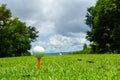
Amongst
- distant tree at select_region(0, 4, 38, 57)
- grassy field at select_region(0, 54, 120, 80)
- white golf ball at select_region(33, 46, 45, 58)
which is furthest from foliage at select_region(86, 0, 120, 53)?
white golf ball at select_region(33, 46, 45, 58)

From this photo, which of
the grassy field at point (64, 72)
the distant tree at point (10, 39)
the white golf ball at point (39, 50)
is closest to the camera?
the grassy field at point (64, 72)

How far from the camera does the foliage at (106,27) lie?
2534 inches

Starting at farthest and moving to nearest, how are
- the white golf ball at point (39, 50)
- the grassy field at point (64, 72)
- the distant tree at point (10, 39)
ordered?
the distant tree at point (10, 39) < the white golf ball at point (39, 50) < the grassy field at point (64, 72)

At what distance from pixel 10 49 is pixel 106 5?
18443mm

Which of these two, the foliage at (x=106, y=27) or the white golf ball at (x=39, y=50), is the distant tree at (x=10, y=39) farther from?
the white golf ball at (x=39, y=50)

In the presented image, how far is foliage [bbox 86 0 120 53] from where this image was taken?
2534 inches

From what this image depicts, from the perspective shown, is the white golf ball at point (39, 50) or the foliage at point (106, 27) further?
the foliage at point (106, 27)

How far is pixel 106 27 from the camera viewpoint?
71.0 metres

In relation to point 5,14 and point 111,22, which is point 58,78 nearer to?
point 5,14

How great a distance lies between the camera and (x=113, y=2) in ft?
211

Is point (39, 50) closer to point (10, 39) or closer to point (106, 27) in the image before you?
point (10, 39)

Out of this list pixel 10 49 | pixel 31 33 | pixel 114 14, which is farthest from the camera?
pixel 31 33

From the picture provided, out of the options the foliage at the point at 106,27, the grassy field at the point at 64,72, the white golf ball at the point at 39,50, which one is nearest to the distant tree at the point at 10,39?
the foliage at the point at 106,27

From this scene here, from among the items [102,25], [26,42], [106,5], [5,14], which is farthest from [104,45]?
[5,14]
